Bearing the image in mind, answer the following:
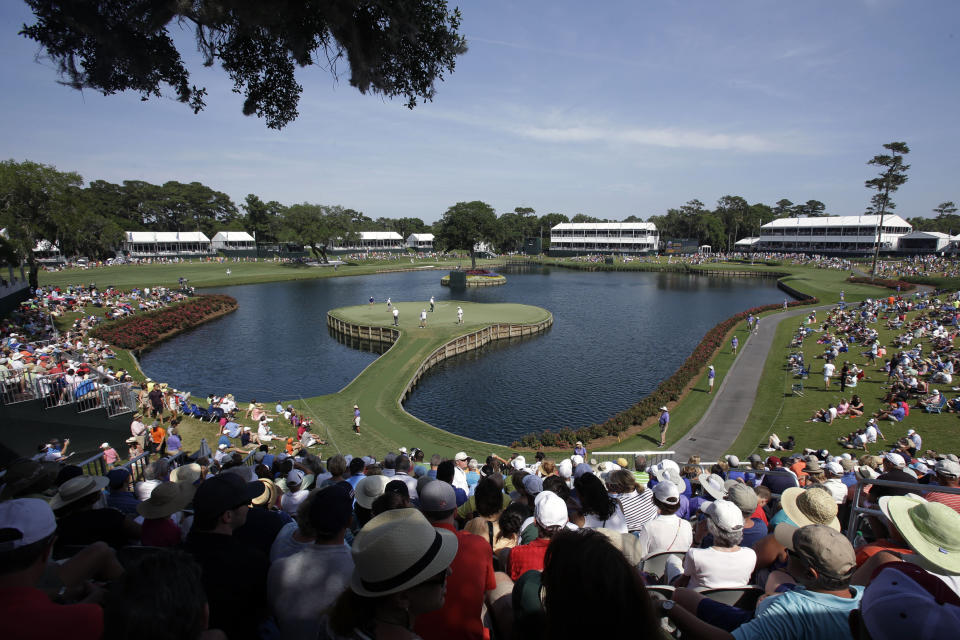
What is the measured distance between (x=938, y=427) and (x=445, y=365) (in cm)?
2663

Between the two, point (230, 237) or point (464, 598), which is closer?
point (464, 598)

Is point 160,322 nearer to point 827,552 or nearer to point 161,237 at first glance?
point 827,552

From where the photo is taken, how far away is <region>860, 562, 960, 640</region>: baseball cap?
2238 mm

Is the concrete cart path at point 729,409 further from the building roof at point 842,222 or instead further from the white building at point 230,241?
the white building at point 230,241

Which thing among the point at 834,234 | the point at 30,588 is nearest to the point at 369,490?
the point at 30,588

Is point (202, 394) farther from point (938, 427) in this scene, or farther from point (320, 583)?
point (938, 427)

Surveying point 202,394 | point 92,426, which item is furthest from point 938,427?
point 202,394

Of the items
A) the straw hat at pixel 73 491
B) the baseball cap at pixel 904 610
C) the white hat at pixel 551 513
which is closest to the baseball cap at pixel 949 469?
the baseball cap at pixel 904 610

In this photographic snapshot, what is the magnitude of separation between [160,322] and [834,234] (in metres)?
135

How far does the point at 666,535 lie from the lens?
18.3 feet

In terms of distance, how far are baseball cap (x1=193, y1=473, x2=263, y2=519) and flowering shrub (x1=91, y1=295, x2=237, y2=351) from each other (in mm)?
41735

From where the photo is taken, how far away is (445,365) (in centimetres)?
3541

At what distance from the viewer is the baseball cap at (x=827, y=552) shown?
3293 mm

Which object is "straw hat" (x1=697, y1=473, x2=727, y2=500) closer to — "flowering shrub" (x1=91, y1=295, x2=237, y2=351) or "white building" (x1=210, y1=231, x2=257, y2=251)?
"flowering shrub" (x1=91, y1=295, x2=237, y2=351)
